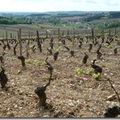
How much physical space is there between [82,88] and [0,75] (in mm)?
2628

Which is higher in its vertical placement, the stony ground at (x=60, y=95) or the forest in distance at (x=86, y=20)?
the stony ground at (x=60, y=95)

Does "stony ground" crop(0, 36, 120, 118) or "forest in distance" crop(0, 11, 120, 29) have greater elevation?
"stony ground" crop(0, 36, 120, 118)

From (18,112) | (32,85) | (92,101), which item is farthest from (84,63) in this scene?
(18,112)

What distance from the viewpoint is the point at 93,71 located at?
16031 millimetres

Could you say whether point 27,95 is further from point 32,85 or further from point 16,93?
point 32,85

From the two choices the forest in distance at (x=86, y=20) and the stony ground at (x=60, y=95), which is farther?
the forest in distance at (x=86, y=20)

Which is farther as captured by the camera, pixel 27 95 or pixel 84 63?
pixel 84 63

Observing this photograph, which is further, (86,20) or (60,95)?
(86,20)

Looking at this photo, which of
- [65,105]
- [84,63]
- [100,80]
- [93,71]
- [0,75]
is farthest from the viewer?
[84,63]

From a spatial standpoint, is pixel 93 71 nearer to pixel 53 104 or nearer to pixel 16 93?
pixel 16 93

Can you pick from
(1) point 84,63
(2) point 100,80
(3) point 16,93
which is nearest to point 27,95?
(3) point 16,93

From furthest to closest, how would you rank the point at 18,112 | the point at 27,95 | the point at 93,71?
1. the point at 93,71
2. the point at 27,95
3. the point at 18,112

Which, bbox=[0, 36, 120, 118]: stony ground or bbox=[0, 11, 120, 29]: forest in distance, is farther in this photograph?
bbox=[0, 11, 120, 29]: forest in distance

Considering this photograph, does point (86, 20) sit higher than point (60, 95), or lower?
lower
